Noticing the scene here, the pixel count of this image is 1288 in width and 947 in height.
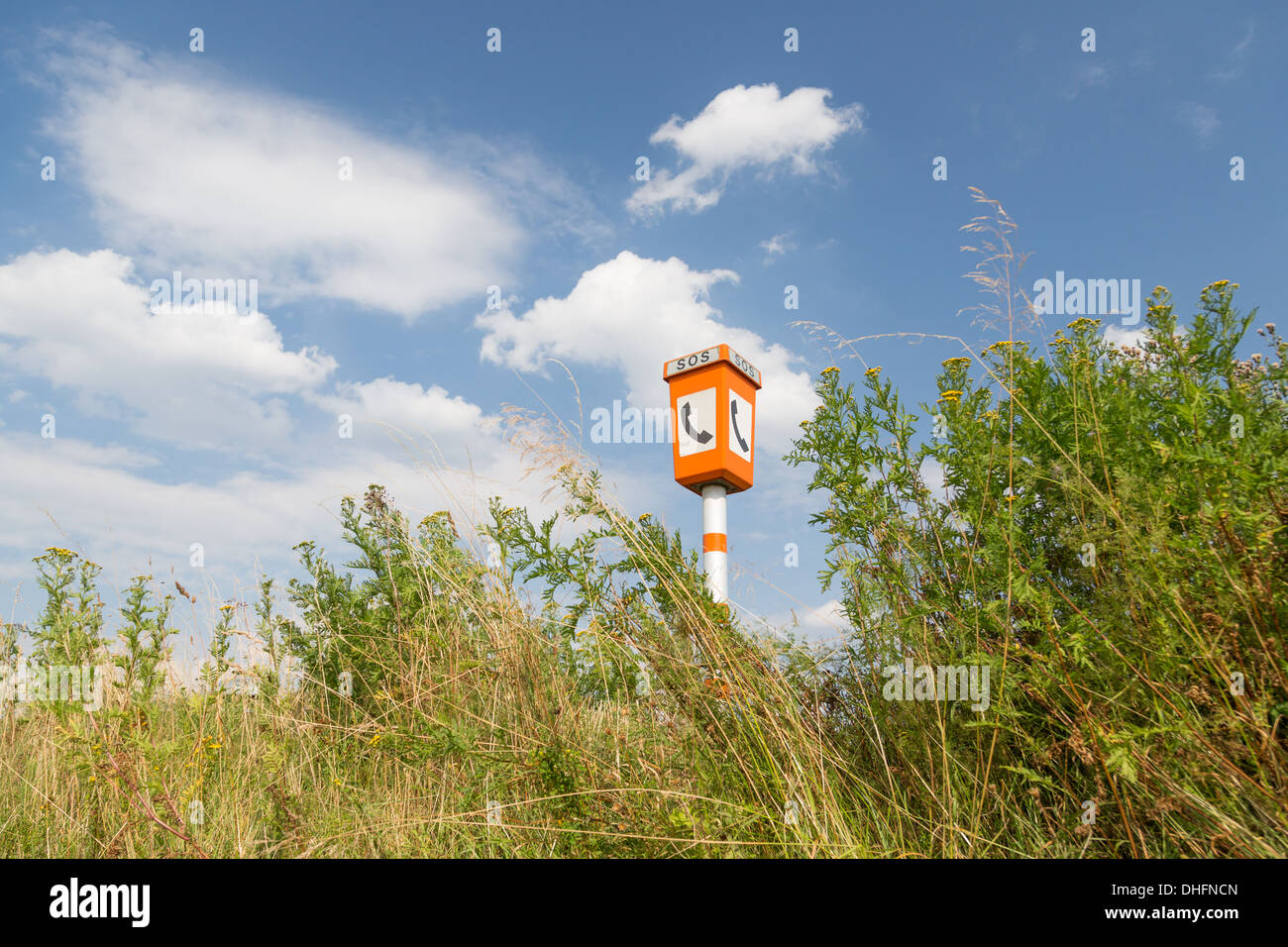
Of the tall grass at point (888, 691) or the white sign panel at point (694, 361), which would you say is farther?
the white sign panel at point (694, 361)

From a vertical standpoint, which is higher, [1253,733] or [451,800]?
[1253,733]

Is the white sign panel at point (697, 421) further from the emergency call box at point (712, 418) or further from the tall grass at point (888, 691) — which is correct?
the tall grass at point (888, 691)

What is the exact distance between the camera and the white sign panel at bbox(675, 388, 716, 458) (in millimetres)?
5445

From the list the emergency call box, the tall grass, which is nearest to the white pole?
the emergency call box

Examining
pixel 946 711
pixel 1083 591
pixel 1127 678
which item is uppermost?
pixel 1083 591

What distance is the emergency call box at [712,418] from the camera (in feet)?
17.7

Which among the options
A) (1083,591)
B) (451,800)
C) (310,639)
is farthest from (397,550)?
(1083,591)

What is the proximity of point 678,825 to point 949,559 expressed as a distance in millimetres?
1551

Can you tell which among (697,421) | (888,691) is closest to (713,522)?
(697,421)

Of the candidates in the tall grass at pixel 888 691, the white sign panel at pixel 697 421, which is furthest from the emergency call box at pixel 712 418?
the tall grass at pixel 888 691

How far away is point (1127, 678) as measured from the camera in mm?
2475

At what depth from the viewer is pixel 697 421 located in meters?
5.54

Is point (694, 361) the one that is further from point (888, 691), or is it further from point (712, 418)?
point (888, 691)
